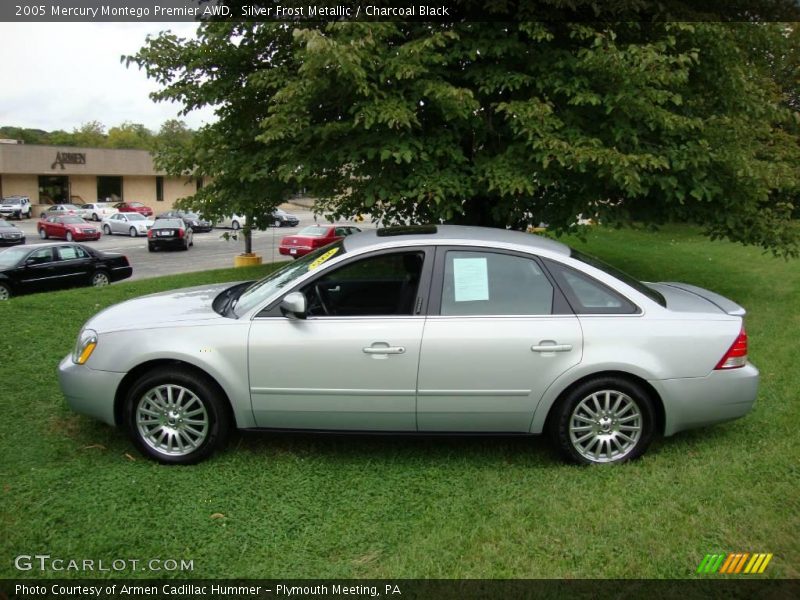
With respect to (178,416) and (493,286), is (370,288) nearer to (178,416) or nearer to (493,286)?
(493,286)

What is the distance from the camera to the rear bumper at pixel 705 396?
14.5 ft

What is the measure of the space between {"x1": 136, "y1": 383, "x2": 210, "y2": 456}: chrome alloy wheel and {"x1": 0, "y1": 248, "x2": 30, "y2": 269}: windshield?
1251cm

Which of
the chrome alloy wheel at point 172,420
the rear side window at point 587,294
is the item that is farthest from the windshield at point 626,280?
the chrome alloy wheel at point 172,420

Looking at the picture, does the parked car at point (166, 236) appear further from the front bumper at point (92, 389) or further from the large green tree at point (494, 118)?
the front bumper at point (92, 389)

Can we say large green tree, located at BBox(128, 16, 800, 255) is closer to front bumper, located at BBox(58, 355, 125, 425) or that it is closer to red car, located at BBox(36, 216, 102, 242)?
front bumper, located at BBox(58, 355, 125, 425)

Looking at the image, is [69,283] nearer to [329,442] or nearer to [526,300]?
[329,442]

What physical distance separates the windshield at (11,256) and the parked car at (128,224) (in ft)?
81.4

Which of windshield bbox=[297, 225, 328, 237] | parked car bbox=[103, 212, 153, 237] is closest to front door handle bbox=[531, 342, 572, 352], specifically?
windshield bbox=[297, 225, 328, 237]

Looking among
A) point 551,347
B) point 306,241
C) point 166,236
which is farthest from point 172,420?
point 166,236

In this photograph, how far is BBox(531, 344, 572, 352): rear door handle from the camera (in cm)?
432

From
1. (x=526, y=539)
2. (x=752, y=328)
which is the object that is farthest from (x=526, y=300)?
(x=752, y=328)

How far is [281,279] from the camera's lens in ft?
16.1

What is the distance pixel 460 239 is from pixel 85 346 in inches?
99.3

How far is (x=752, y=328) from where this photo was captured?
8484mm
